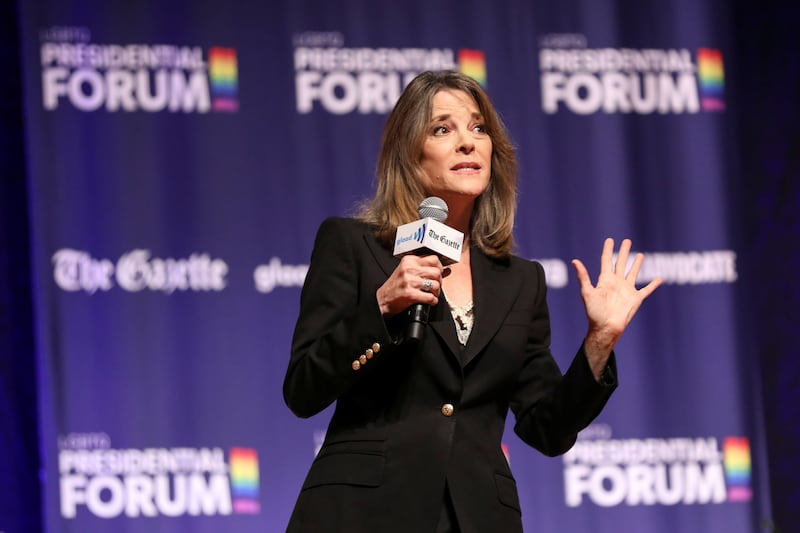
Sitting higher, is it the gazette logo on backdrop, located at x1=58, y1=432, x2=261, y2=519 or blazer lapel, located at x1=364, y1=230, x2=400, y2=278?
blazer lapel, located at x1=364, y1=230, x2=400, y2=278

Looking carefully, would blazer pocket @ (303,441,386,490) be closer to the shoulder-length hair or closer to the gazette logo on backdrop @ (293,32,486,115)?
the shoulder-length hair

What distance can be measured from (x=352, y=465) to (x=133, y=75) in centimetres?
284

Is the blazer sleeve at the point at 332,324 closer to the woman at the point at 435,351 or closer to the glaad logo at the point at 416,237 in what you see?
the woman at the point at 435,351

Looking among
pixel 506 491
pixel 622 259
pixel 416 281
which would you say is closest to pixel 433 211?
pixel 416 281

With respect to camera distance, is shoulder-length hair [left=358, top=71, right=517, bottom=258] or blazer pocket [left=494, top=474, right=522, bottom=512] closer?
blazer pocket [left=494, top=474, right=522, bottom=512]

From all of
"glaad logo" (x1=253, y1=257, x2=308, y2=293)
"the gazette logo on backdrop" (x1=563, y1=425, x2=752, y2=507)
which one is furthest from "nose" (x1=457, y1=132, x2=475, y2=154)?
"the gazette logo on backdrop" (x1=563, y1=425, x2=752, y2=507)

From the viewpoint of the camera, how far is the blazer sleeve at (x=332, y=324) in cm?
229

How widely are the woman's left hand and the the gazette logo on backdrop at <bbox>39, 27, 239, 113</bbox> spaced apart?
2.55m

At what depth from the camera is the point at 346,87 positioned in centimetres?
483

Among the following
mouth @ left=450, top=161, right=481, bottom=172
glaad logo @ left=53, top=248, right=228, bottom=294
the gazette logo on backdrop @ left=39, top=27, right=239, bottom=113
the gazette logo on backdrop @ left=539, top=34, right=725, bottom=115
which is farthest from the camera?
the gazette logo on backdrop @ left=539, top=34, right=725, bottom=115

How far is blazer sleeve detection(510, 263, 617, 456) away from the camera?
2.45 metres

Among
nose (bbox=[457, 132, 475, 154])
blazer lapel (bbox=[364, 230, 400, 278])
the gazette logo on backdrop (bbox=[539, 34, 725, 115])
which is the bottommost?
blazer lapel (bbox=[364, 230, 400, 278])

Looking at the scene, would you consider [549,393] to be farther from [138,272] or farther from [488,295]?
[138,272]

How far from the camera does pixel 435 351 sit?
7.97ft
